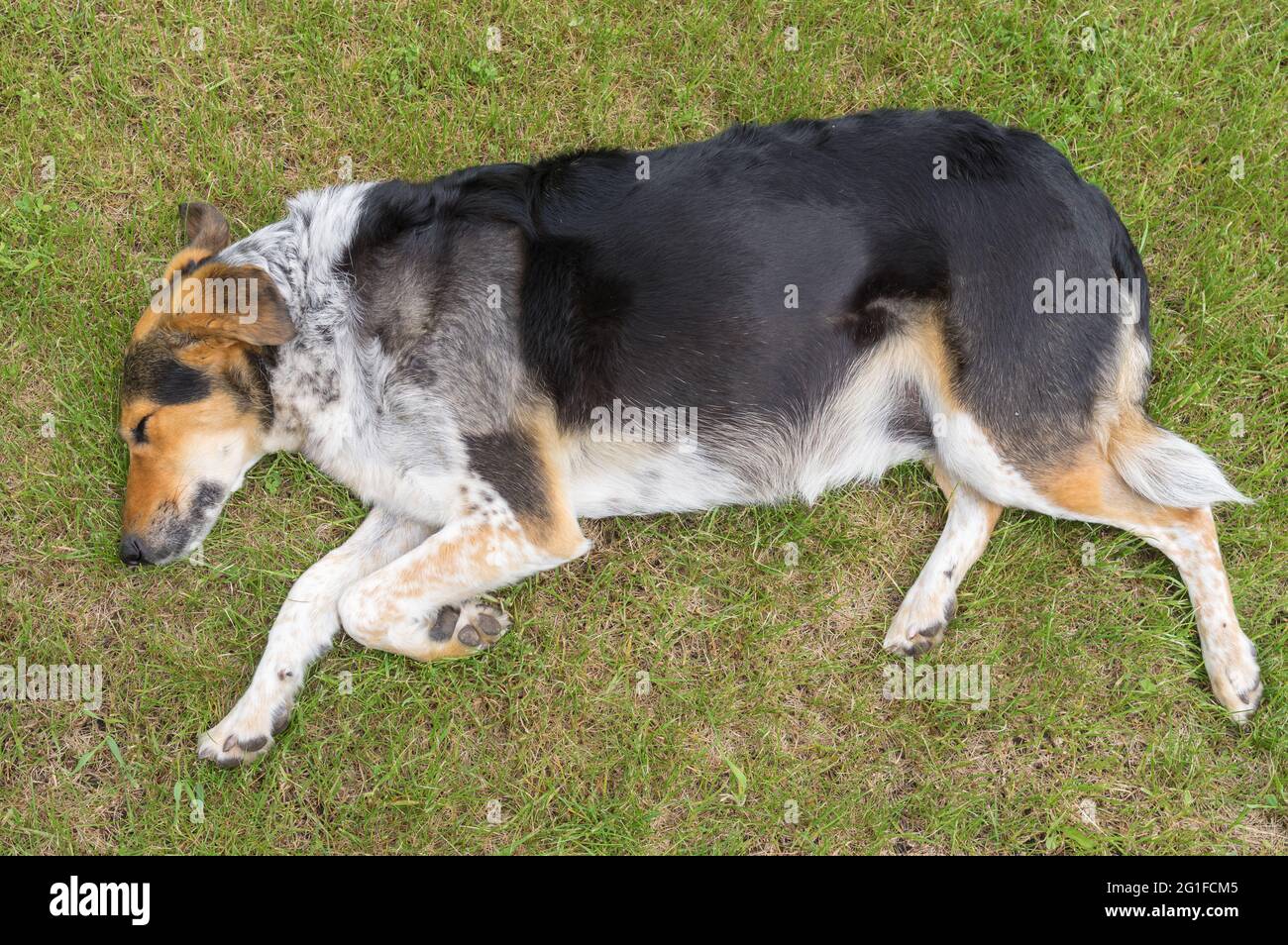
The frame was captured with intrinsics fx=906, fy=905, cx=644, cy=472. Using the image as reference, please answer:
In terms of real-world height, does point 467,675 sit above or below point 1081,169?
below

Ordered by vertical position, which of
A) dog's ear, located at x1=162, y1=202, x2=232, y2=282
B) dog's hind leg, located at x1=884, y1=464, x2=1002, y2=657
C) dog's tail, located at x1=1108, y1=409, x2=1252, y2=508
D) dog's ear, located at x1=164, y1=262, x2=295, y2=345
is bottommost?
dog's hind leg, located at x1=884, y1=464, x2=1002, y2=657

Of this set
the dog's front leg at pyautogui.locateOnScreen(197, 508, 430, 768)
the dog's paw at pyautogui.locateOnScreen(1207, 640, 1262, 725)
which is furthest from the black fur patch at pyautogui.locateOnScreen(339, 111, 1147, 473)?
the dog's paw at pyautogui.locateOnScreen(1207, 640, 1262, 725)

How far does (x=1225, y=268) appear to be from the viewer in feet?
15.5

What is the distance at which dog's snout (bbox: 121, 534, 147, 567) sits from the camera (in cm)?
407

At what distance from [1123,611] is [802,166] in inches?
104

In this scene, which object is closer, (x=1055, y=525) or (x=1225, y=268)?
(x=1055, y=525)

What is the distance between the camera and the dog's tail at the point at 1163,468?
4.00 m

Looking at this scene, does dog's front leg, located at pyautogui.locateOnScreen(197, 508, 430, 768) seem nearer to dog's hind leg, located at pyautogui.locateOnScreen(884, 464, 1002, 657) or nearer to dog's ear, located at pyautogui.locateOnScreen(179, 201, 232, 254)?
dog's ear, located at pyautogui.locateOnScreen(179, 201, 232, 254)

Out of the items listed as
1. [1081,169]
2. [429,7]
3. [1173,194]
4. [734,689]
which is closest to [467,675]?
[734,689]

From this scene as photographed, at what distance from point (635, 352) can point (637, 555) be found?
1.10 meters

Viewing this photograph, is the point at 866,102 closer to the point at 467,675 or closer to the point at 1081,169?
the point at 1081,169

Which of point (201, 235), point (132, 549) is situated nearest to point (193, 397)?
point (132, 549)

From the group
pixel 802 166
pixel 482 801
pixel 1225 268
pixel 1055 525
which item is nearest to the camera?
pixel 802 166

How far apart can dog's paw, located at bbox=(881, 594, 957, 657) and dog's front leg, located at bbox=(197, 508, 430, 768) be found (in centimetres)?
233
